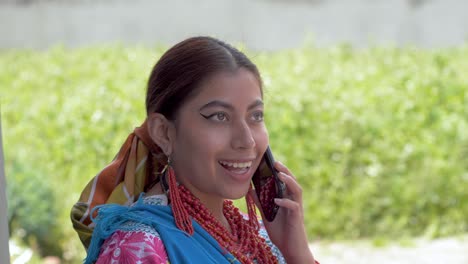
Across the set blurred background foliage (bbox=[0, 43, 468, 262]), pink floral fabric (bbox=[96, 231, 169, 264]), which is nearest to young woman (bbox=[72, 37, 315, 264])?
pink floral fabric (bbox=[96, 231, 169, 264])

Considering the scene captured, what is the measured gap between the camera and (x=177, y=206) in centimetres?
144

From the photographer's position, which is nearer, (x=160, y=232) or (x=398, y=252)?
(x=160, y=232)

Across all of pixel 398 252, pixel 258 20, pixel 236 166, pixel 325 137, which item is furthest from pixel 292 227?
pixel 258 20

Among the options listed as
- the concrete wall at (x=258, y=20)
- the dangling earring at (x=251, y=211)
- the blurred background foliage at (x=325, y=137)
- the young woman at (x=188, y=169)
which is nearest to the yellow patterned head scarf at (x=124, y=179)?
the young woman at (x=188, y=169)

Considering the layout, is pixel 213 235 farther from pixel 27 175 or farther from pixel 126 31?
pixel 126 31

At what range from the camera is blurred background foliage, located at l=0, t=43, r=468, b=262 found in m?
4.70

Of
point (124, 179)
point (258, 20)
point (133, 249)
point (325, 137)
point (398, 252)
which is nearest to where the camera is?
point (133, 249)

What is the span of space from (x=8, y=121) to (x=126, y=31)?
1155mm

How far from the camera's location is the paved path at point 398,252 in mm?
4398

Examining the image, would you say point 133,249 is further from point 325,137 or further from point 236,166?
point 325,137

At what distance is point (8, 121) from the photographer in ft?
17.3

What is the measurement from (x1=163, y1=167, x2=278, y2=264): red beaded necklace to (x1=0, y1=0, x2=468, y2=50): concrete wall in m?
4.11

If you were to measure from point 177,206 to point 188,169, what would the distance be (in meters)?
0.08

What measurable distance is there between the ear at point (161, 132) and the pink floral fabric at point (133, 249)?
0.21 meters
